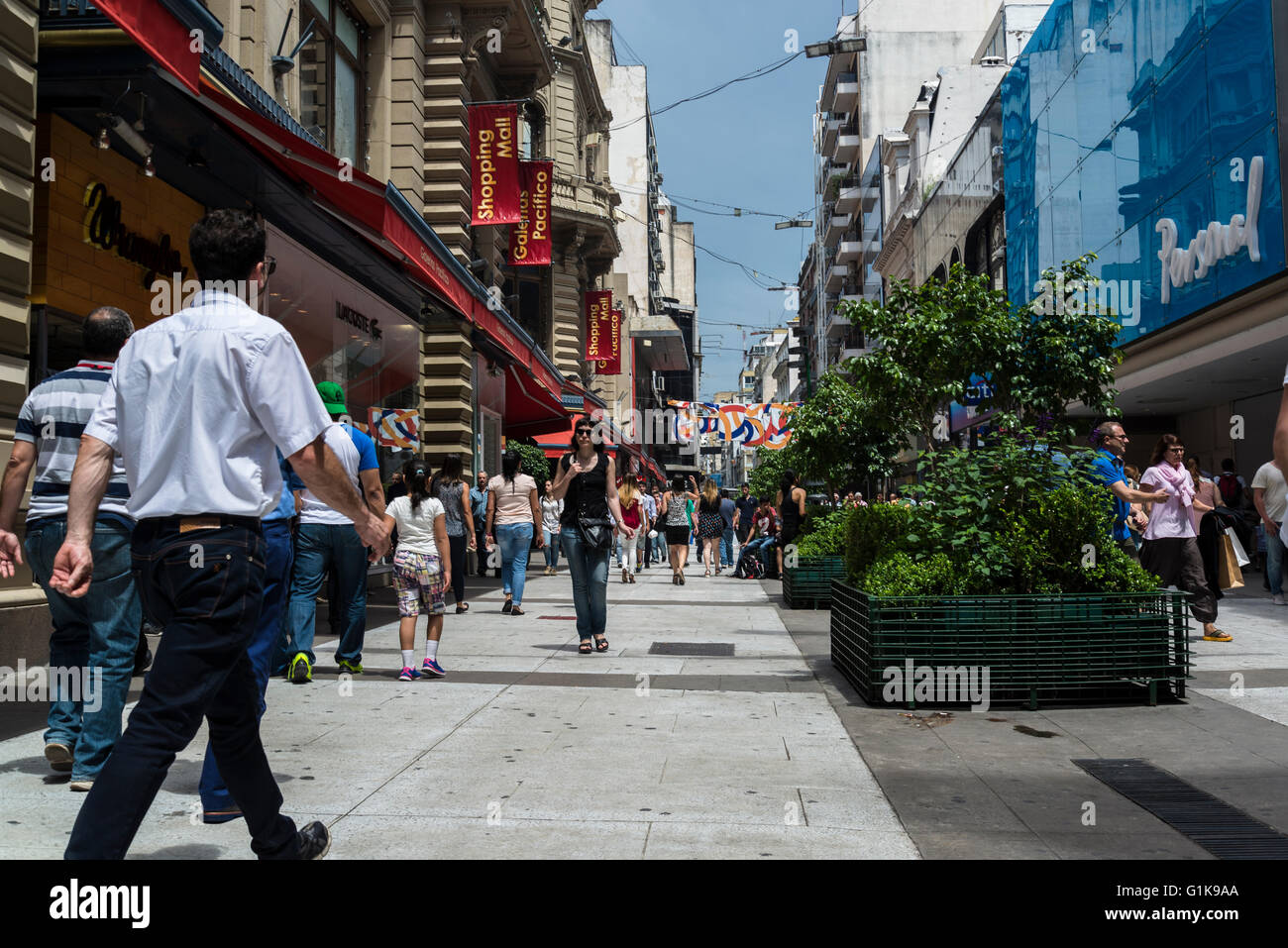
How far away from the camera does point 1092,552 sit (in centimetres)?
708

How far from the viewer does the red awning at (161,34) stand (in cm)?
660

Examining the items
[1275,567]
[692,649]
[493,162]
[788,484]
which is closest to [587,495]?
[692,649]

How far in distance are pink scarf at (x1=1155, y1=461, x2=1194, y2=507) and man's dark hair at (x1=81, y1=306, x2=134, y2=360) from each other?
8307 mm

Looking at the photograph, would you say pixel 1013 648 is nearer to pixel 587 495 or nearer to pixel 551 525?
pixel 587 495

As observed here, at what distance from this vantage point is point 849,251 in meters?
66.2

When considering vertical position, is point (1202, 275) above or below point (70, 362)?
above

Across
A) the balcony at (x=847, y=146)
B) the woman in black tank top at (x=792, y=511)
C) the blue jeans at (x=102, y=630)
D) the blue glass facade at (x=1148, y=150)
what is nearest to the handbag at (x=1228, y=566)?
the blue glass facade at (x=1148, y=150)

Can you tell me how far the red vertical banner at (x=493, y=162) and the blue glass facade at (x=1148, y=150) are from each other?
11276 mm

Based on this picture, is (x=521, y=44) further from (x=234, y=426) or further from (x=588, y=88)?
(x=234, y=426)

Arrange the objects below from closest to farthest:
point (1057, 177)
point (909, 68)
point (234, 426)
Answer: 1. point (234, 426)
2. point (1057, 177)
3. point (909, 68)

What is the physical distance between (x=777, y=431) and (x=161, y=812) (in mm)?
31369

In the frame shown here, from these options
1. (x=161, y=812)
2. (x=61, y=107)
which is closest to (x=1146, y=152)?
(x=61, y=107)

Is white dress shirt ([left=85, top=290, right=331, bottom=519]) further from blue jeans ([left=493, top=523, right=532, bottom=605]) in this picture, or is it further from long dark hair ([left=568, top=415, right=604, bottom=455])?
blue jeans ([left=493, top=523, right=532, bottom=605])

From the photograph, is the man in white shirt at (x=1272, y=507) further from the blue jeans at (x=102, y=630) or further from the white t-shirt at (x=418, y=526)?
the white t-shirt at (x=418, y=526)
